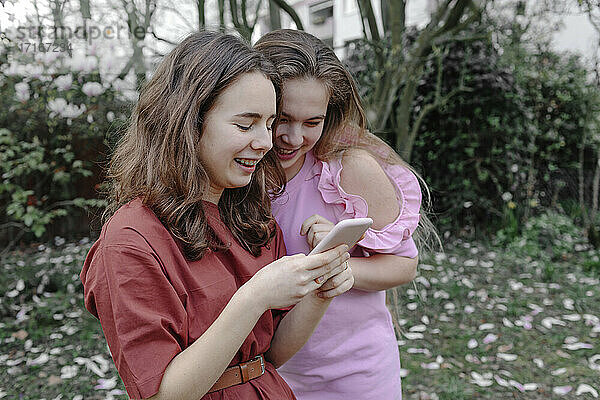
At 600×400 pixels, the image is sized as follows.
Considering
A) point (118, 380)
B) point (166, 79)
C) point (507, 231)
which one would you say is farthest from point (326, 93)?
point (507, 231)

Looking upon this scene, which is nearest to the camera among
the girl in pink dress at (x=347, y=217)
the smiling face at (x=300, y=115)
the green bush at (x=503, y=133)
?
the smiling face at (x=300, y=115)

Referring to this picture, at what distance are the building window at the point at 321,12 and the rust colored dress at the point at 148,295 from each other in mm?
19582

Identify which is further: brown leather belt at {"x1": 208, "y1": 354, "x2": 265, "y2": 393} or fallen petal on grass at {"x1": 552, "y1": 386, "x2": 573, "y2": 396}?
fallen petal on grass at {"x1": 552, "y1": 386, "x2": 573, "y2": 396}

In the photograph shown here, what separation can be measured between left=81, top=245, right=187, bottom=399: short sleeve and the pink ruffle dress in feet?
1.72

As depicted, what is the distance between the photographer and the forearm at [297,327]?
125cm

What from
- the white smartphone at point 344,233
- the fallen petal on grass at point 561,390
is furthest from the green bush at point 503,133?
the white smartphone at point 344,233

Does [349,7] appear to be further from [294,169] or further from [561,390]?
[294,169]

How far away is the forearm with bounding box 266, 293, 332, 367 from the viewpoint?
1.25 meters

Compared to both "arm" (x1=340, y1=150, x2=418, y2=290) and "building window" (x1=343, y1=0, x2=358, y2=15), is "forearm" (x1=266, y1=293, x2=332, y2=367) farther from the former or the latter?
"building window" (x1=343, y1=0, x2=358, y2=15)

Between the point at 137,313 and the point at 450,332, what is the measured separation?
3.18 metres

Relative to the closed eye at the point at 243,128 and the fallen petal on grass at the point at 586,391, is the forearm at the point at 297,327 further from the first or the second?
the fallen petal on grass at the point at 586,391

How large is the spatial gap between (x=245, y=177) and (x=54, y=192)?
4370mm

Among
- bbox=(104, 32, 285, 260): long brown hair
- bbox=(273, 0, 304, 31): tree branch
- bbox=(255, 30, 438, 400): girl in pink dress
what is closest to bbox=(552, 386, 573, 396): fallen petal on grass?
bbox=(255, 30, 438, 400): girl in pink dress

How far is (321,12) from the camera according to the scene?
19.8 meters
